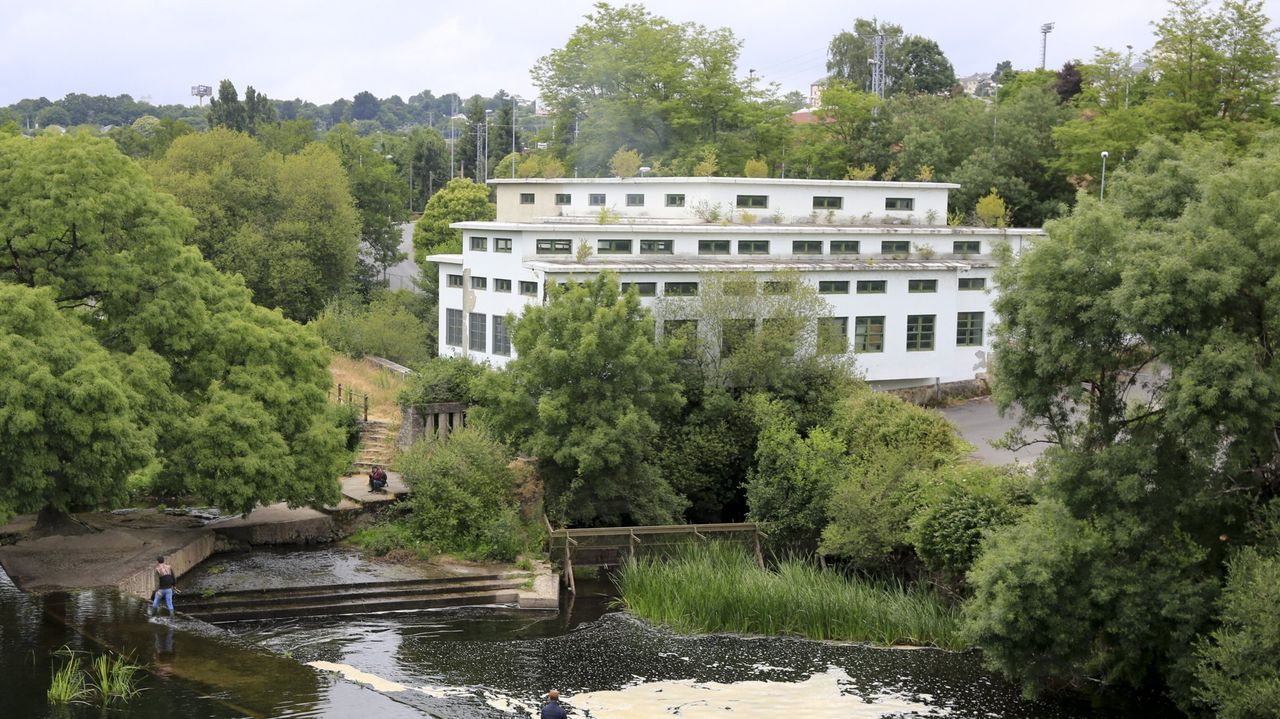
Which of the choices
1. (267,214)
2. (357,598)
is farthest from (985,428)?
(267,214)

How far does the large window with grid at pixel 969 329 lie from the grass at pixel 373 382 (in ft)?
60.5

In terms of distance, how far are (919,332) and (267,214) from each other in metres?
30.5

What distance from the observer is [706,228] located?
39.4 m

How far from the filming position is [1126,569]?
20.4m

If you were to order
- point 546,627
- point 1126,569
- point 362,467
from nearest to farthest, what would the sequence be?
point 1126,569
point 546,627
point 362,467

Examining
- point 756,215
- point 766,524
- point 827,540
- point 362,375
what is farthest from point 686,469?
point 362,375

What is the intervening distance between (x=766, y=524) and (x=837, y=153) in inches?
1384

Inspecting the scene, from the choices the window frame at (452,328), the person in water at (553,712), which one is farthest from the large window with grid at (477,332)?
the person in water at (553,712)

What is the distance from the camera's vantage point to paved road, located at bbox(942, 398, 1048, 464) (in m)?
32.5

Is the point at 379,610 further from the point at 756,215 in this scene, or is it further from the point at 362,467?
the point at 756,215

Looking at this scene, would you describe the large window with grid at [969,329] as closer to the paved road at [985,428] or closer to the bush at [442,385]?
the paved road at [985,428]

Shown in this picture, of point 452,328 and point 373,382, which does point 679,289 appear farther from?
point 373,382

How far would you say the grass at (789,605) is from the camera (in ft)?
80.9

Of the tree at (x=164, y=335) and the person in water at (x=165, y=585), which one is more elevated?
the tree at (x=164, y=335)
